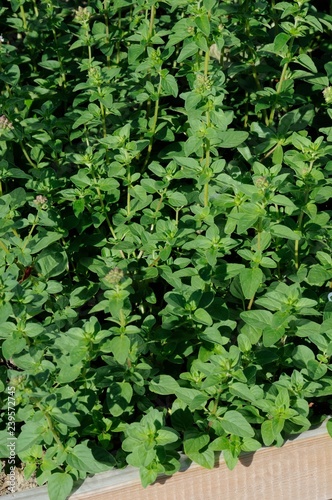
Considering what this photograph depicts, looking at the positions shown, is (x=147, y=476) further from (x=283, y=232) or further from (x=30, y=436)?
(x=283, y=232)

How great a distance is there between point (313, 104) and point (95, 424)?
178cm

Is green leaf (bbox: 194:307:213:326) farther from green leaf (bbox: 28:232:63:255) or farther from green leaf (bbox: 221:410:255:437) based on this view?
green leaf (bbox: 28:232:63:255)

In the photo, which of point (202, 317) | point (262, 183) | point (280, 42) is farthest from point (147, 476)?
point (280, 42)

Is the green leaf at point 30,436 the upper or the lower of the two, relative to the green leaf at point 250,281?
lower

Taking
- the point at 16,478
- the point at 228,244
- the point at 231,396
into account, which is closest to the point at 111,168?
the point at 228,244

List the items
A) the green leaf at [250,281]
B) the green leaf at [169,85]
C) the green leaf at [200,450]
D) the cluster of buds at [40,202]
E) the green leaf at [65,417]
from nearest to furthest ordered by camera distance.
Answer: the green leaf at [65,417] < the green leaf at [200,450] < the green leaf at [250,281] < the cluster of buds at [40,202] < the green leaf at [169,85]


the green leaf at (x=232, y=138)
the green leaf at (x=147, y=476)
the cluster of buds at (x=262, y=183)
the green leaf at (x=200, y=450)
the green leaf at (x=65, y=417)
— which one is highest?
the cluster of buds at (x=262, y=183)

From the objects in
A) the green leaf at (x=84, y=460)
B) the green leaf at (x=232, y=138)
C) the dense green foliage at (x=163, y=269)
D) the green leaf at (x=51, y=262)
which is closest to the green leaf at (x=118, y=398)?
the dense green foliage at (x=163, y=269)

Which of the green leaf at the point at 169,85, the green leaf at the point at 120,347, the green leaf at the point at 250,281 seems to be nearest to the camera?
the green leaf at the point at 120,347

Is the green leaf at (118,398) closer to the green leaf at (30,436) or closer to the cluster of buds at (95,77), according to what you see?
the green leaf at (30,436)

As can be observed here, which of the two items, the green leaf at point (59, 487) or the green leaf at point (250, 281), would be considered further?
the green leaf at point (250, 281)

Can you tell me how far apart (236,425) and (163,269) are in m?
0.60

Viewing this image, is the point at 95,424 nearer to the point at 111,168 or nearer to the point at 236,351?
the point at 236,351

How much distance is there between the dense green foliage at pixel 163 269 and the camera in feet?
8.22
